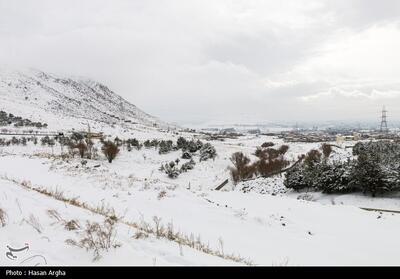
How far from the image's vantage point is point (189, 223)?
10.8 m

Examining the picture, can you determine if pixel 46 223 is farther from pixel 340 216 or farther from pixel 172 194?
pixel 340 216

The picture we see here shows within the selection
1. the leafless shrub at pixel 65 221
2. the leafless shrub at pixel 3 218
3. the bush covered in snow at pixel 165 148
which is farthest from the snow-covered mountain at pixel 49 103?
the leafless shrub at pixel 65 221

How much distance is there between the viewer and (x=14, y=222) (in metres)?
6.33

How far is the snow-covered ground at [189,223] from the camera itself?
539cm

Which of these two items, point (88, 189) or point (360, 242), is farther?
point (88, 189)

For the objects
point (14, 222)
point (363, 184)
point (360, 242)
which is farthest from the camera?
point (363, 184)

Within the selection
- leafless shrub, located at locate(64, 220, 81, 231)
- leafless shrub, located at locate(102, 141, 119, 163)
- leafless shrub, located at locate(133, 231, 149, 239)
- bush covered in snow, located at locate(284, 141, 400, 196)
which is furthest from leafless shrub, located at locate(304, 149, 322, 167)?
leafless shrub, located at locate(64, 220, 81, 231)

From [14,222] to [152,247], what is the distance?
2952mm

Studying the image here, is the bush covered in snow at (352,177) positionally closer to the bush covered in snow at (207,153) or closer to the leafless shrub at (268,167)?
the leafless shrub at (268,167)

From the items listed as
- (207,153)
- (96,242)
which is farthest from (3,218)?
(207,153)

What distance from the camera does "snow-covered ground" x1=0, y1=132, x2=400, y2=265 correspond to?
5387 mm

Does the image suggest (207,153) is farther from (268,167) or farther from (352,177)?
(352,177)

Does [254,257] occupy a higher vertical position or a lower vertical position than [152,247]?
lower
